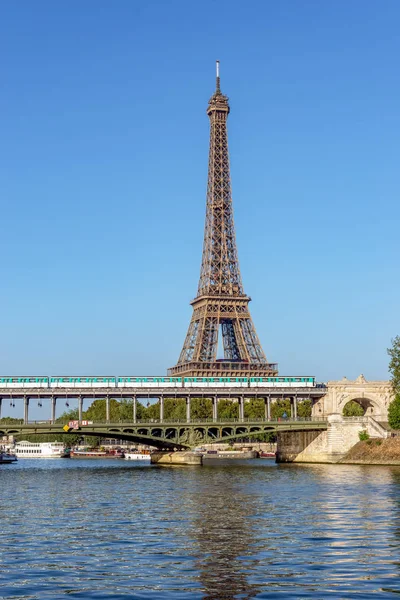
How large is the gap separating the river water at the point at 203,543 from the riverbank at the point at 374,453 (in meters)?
36.2

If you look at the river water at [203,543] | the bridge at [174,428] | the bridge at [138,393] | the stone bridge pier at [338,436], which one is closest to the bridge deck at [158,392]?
the bridge at [138,393]

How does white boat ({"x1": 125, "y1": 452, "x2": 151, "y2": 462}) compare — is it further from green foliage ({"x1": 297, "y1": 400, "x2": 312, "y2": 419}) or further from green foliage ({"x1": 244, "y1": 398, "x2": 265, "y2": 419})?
green foliage ({"x1": 297, "y1": 400, "x2": 312, "y2": 419})

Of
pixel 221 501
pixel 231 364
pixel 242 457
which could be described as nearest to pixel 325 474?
pixel 221 501

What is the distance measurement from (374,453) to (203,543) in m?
74.2

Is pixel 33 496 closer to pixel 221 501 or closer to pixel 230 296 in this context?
pixel 221 501

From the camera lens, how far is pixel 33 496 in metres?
67.5

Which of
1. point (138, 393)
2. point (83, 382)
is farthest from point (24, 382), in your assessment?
point (138, 393)

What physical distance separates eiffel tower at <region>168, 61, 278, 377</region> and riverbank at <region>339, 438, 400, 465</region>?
2172 inches

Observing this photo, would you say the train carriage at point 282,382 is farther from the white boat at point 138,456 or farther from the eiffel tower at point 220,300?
the white boat at point 138,456

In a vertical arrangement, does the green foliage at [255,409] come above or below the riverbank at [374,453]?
above

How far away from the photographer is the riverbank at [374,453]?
105 m

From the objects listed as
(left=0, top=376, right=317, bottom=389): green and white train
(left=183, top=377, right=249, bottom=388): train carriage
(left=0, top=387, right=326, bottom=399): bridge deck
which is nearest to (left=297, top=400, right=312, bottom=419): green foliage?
(left=0, top=376, right=317, bottom=389): green and white train

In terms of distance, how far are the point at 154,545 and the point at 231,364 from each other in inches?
5172

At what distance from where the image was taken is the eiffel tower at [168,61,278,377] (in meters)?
171
